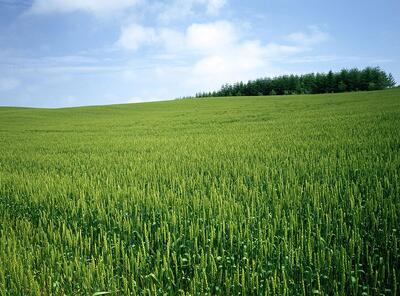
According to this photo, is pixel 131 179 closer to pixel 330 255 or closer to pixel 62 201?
pixel 62 201

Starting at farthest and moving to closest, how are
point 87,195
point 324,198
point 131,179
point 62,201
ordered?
point 131,179 < point 87,195 < point 62,201 < point 324,198

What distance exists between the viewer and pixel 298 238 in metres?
3.37

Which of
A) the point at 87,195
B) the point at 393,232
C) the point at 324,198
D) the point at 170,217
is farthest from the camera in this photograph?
the point at 87,195

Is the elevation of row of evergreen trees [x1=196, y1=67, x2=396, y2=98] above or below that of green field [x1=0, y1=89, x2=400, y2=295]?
above

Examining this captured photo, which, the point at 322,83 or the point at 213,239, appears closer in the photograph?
the point at 213,239

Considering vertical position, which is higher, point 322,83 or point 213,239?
point 322,83

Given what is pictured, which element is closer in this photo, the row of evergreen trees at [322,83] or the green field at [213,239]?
the green field at [213,239]

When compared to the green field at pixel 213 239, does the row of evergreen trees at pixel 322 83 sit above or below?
above

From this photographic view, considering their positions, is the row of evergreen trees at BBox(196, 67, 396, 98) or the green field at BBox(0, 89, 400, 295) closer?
the green field at BBox(0, 89, 400, 295)

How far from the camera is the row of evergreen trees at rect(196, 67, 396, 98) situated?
86.8m

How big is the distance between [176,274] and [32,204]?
370 cm

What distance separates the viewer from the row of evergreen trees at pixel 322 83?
86.8 meters

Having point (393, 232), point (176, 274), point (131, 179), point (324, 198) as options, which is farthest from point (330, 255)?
point (131, 179)

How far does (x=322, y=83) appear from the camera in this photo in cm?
9131
